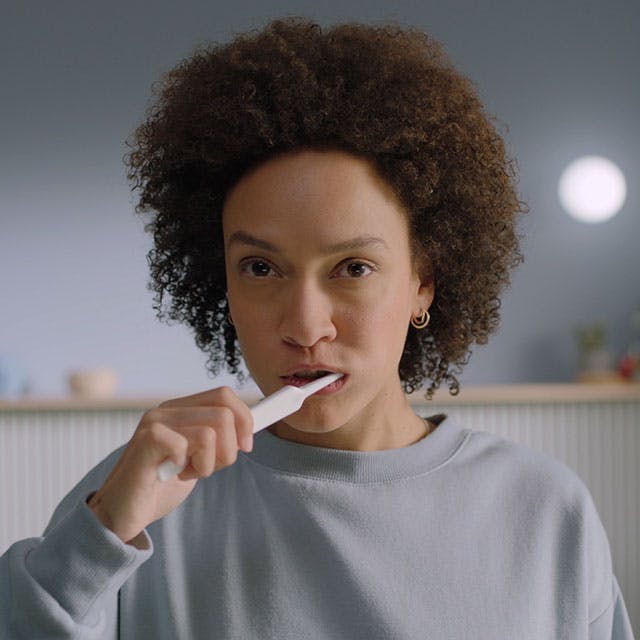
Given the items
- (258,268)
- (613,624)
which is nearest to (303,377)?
(258,268)

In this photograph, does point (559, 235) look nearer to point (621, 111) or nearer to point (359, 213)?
point (621, 111)

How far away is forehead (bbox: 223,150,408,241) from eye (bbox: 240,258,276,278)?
3 cm

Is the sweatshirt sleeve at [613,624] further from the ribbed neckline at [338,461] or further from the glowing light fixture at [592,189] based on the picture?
the glowing light fixture at [592,189]

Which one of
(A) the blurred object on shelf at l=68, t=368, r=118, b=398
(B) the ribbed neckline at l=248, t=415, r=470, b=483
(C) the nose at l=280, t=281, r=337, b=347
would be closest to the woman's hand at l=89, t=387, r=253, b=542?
(C) the nose at l=280, t=281, r=337, b=347

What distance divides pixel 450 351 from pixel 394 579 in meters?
0.32

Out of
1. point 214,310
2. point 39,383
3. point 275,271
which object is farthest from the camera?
point 39,383

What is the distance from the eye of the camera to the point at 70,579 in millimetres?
818

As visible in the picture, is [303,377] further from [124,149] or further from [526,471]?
[124,149]

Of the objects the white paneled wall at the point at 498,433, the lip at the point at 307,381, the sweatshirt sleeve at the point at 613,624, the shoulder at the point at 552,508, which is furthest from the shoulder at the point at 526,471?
the white paneled wall at the point at 498,433

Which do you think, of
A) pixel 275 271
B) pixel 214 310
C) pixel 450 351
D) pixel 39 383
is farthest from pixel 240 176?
pixel 39 383

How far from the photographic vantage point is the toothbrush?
2.79ft

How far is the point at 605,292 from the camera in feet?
13.8

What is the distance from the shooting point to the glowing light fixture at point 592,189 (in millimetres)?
4188

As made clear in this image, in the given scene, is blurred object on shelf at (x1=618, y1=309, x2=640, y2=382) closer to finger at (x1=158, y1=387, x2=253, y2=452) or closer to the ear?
the ear
